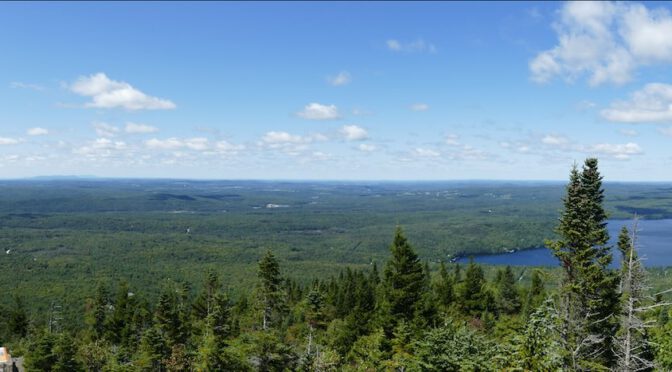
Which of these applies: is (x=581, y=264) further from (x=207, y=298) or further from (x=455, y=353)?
(x=207, y=298)

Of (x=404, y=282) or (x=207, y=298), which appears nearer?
(x=404, y=282)

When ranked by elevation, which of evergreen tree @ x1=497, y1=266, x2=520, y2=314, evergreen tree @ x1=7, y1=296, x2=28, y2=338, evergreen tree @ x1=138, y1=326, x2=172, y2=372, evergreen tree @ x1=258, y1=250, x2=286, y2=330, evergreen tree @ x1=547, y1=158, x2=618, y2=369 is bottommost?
evergreen tree @ x1=7, y1=296, x2=28, y2=338

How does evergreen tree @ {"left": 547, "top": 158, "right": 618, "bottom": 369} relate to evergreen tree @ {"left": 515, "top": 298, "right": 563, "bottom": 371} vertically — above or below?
above

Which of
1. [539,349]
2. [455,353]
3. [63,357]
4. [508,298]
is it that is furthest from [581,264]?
[508,298]

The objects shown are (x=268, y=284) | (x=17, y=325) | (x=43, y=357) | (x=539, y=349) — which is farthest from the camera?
(x=17, y=325)

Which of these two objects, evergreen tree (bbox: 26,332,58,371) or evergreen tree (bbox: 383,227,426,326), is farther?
evergreen tree (bbox: 26,332,58,371)

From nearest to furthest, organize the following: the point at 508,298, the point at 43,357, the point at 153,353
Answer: the point at 43,357 < the point at 153,353 < the point at 508,298

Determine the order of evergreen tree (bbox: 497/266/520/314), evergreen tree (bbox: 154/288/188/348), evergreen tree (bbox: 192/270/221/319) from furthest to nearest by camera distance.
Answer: evergreen tree (bbox: 497/266/520/314), evergreen tree (bbox: 192/270/221/319), evergreen tree (bbox: 154/288/188/348)

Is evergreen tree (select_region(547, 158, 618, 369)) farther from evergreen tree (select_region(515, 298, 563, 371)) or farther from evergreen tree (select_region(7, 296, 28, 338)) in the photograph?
evergreen tree (select_region(7, 296, 28, 338))

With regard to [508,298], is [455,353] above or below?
above

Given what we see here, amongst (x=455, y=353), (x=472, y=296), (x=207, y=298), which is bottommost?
(x=207, y=298)

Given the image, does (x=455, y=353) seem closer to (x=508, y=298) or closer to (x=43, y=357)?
(x=43, y=357)

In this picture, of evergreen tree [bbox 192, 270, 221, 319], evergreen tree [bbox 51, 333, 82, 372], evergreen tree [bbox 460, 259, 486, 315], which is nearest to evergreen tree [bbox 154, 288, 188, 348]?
evergreen tree [bbox 51, 333, 82, 372]
